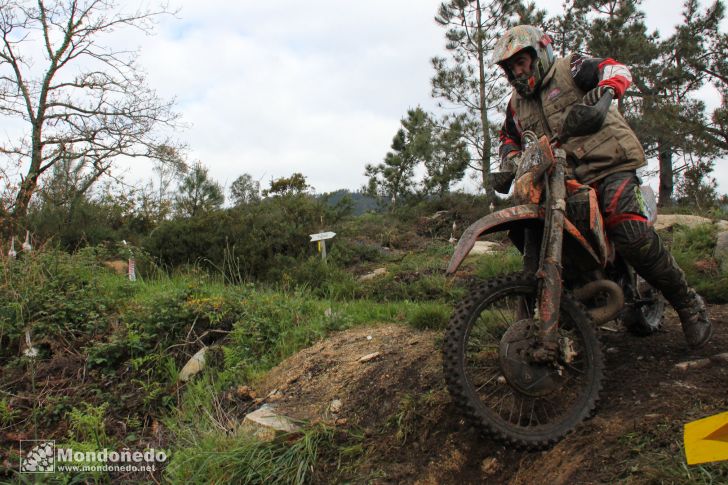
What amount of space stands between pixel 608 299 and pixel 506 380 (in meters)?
0.77

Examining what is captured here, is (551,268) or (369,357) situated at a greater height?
(551,268)

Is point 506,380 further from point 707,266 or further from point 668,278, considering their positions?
point 707,266

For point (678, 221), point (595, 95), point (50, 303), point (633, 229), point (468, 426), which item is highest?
point (595, 95)

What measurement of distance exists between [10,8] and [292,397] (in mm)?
16843

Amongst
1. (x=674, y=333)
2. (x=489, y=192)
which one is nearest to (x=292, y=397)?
(x=674, y=333)

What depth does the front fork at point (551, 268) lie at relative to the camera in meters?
2.70

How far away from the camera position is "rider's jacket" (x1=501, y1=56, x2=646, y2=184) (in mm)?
3303

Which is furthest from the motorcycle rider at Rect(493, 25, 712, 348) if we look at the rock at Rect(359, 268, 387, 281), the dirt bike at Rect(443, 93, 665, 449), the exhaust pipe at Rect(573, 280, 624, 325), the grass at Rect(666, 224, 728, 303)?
the rock at Rect(359, 268, 387, 281)

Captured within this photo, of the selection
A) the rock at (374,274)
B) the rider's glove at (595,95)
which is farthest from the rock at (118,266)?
the rider's glove at (595,95)

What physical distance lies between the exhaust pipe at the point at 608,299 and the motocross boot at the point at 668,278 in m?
0.29

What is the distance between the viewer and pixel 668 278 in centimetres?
335

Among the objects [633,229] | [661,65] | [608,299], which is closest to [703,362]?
[608,299]

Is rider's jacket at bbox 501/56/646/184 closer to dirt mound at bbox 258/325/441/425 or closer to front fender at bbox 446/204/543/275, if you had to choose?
front fender at bbox 446/204/543/275

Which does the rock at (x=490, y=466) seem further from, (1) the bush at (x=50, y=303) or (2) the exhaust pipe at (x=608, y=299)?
(1) the bush at (x=50, y=303)
